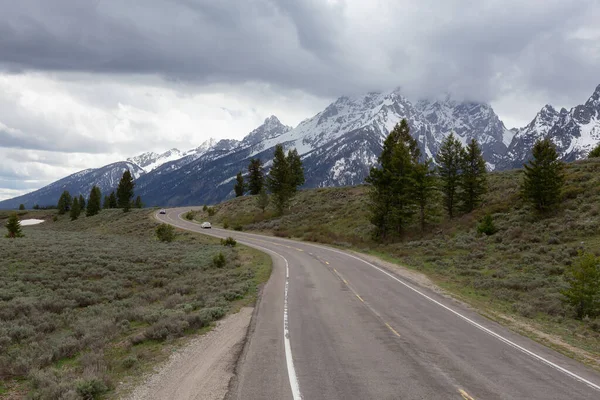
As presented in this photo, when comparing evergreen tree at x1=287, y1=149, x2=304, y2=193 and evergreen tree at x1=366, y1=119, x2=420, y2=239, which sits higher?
evergreen tree at x1=287, y1=149, x2=304, y2=193

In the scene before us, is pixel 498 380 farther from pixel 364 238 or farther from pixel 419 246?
pixel 364 238

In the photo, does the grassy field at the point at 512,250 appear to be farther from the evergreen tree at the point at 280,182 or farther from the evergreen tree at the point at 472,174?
the evergreen tree at the point at 280,182

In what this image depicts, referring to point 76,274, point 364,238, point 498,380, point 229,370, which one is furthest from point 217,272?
point 364,238

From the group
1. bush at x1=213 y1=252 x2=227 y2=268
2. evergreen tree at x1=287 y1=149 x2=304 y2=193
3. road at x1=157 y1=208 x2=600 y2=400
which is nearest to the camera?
road at x1=157 y1=208 x2=600 y2=400

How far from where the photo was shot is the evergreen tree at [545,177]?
3378cm

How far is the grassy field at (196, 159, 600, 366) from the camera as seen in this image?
16266 mm

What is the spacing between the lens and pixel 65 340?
11484 mm

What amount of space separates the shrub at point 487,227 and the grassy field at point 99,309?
66.7 ft

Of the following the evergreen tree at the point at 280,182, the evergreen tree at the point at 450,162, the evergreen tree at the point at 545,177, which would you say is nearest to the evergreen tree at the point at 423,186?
the evergreen tree at the point at 450,162

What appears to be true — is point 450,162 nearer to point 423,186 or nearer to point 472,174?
point 472,174

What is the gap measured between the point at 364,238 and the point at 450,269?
729 inches

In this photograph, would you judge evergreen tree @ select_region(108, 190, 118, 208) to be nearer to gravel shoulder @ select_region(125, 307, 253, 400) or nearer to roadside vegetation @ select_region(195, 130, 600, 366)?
roadside vegetation @ select_region(195, 130, 600, 366)

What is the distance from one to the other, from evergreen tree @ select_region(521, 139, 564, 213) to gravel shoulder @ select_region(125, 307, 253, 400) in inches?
1275

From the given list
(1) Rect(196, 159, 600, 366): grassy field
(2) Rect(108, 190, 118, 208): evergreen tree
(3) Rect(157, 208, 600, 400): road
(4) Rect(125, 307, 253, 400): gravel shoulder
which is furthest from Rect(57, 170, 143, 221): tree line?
(4) Rect(125, 307, 253, 400): gravel shoulder
